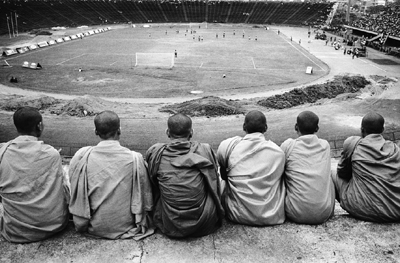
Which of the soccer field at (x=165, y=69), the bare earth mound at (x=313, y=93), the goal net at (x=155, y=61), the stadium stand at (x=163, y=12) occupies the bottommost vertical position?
the soccer field at (x=165, y=69)

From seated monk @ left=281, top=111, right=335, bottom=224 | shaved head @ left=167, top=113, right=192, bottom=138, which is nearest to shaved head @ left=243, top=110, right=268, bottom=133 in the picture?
seated monk @ left=281, top=111, right=335, bottom=224

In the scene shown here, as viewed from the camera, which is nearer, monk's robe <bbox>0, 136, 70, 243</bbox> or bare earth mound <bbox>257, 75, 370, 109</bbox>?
monk's robe <bbox>0, 136, 70, 243</bbox>

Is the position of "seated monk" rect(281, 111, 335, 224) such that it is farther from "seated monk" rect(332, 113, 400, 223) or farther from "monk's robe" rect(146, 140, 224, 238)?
"monk's robe" rect(146, 140, 224, 238)

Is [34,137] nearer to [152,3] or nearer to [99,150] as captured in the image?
[99,150]

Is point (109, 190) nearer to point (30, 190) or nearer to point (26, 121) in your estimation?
point (30, 190)

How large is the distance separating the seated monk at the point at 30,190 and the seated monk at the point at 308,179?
3.18 m

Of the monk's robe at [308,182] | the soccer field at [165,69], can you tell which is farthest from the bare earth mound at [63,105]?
the monk's robe at [308,182]

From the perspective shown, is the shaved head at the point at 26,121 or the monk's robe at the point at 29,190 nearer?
the monk's robe at the point at 29,190

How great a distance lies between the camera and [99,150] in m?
4.78

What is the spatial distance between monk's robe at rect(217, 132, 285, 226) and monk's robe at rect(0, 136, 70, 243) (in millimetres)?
2363

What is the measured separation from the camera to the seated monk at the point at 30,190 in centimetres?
456

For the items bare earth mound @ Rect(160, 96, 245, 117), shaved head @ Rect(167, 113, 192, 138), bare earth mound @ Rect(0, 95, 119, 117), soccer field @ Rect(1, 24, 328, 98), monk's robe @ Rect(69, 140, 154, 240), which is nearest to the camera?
monk's robe @ Rect(69, 140, 154, 240)

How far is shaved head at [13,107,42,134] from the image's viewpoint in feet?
15.8

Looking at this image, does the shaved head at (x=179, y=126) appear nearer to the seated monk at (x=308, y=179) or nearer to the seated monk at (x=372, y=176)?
the seated monk at (x=308, y=179)
